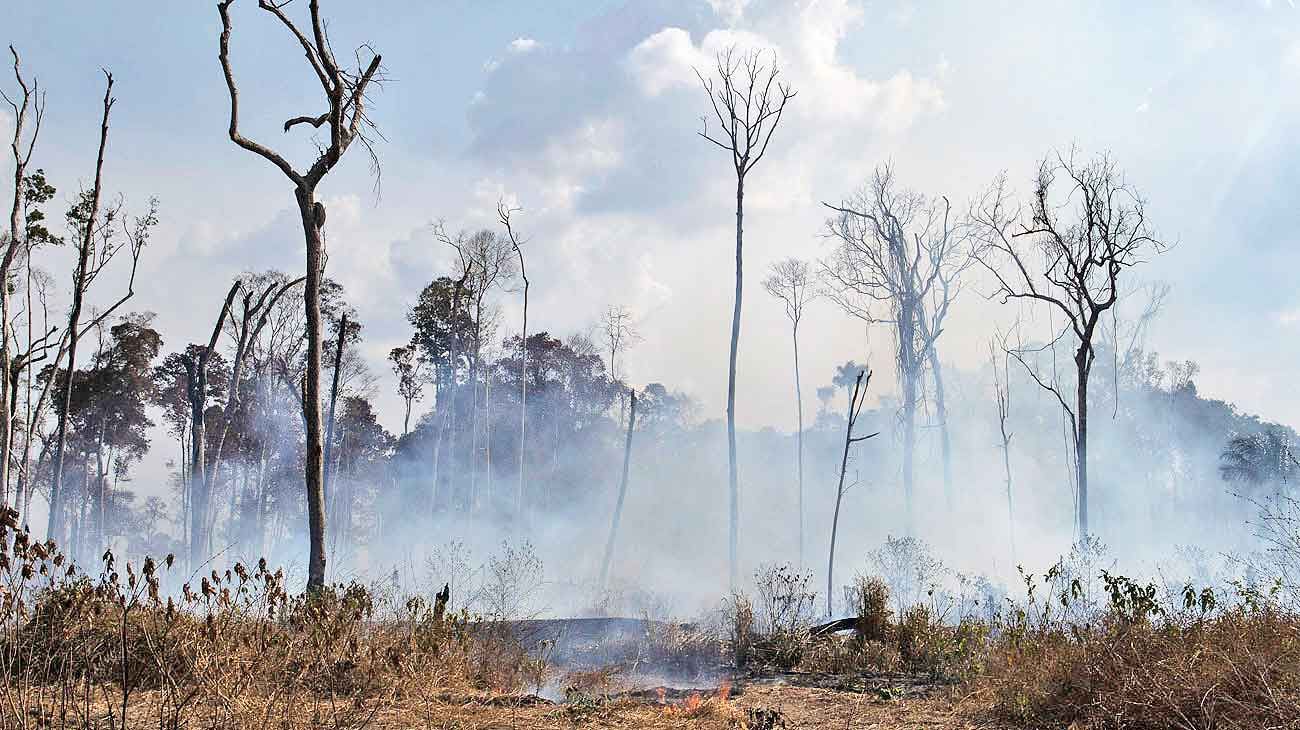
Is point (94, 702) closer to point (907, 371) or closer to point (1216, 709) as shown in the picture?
point (1216, 709)

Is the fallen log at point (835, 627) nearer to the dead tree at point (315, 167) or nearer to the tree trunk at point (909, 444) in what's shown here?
the dead tree at point (315, 167)

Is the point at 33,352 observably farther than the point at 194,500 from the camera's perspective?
No

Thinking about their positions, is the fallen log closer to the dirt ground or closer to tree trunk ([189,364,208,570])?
the dirt ground

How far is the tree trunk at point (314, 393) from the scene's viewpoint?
1058 centimetres

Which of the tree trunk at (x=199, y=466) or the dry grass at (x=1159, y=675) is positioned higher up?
the tree trunk at (x=199, y=466)

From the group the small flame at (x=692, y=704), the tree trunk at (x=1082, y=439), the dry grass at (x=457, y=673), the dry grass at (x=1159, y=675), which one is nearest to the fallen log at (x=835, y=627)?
the dry grass at (x=457, y=673)

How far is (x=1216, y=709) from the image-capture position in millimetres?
5910

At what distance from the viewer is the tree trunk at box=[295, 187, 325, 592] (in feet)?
34.7

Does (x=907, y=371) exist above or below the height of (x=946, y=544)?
above

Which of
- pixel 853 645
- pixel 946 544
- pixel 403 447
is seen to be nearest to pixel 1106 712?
pixel 853 645

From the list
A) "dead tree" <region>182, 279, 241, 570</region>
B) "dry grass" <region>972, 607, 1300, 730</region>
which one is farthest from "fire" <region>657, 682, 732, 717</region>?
"dead tree" <region>182, 279, 241, 570</region>

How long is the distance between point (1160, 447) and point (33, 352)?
48.4 meters

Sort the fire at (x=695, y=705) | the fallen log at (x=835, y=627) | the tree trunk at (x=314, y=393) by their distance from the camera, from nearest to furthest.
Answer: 1. the fire at (x=695, y=705)
2. the tree trunk at (x=314, y=393)
3. the fallen log at (x=835, y=627)

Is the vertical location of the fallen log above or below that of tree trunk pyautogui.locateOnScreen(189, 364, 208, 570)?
below
